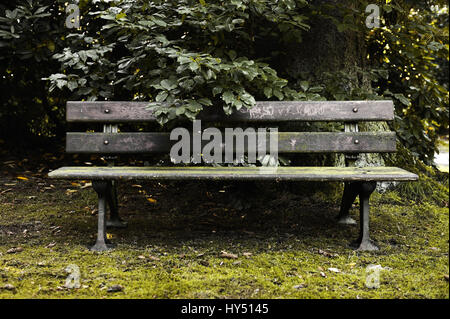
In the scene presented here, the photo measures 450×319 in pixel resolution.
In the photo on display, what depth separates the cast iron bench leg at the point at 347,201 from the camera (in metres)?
3.16

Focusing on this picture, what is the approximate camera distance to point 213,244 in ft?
10.1

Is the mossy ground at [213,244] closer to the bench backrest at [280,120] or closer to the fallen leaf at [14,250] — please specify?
the fallen leaf at [14,250]

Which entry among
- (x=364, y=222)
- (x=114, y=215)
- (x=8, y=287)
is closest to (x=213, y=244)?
(x=114, y=215)

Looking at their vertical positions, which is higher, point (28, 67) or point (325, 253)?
point (28, 67)

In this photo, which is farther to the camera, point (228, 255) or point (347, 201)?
point (347, 201)

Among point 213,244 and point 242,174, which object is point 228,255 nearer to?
point 213,244

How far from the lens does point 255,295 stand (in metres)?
2.26

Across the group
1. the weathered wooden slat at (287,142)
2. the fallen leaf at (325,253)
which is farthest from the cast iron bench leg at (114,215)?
the fallen leaf at (325,253)

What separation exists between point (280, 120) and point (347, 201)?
764 millimetres
